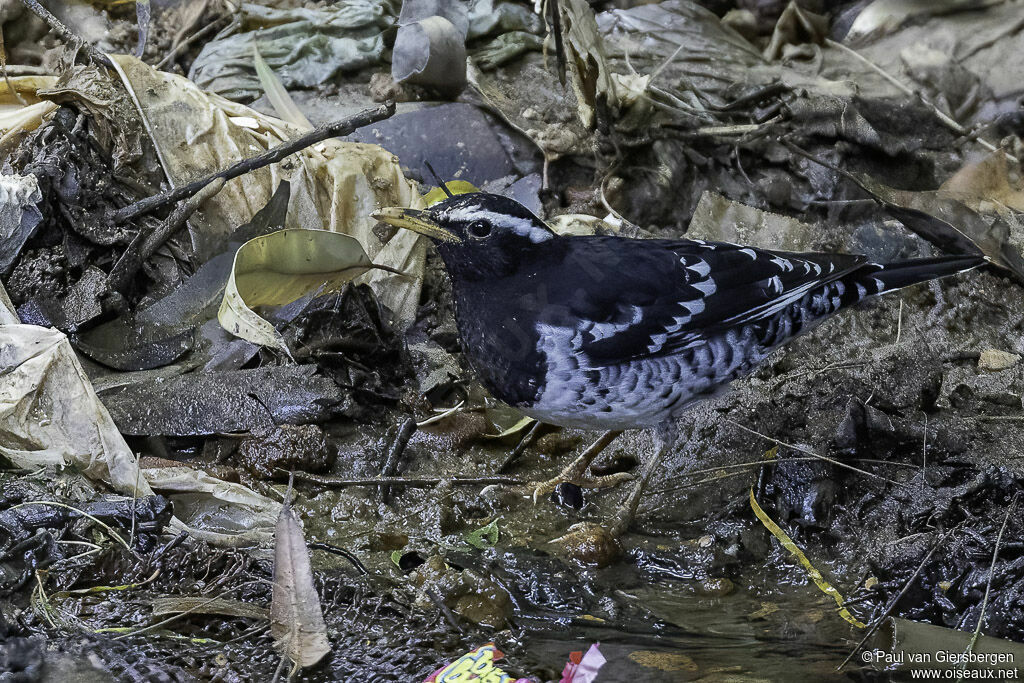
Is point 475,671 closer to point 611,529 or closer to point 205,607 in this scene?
point 205,607

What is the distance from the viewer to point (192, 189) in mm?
5324

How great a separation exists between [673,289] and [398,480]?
1441 mm

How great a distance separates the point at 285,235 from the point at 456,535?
1.70m

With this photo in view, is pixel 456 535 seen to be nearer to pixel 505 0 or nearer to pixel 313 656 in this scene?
pixel 313 656

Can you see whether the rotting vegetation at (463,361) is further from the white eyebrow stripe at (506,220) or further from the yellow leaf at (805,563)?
the white eyebrow stripe at (506,220)

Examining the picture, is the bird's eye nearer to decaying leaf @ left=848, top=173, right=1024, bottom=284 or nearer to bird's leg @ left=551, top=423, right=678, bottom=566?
bird's leg @ left=551, top=423, right=678, bottom=566

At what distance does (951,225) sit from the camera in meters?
5.12

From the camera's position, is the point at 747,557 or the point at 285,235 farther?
the point at 285,235

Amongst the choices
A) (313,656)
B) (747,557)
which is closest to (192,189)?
(313,656)

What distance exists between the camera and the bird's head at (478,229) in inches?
170

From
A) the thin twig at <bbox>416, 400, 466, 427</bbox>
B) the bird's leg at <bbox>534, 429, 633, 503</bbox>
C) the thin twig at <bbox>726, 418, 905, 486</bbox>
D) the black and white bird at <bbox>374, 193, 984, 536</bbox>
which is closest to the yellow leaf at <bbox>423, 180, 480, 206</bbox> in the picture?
the thin twig at <bbox>416, 400, 466, 427</bbox>

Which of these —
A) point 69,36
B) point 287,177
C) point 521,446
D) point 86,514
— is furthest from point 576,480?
point 69,36

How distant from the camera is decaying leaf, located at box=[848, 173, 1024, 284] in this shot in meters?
5.09

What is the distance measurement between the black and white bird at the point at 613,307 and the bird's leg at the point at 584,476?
0.98ft
